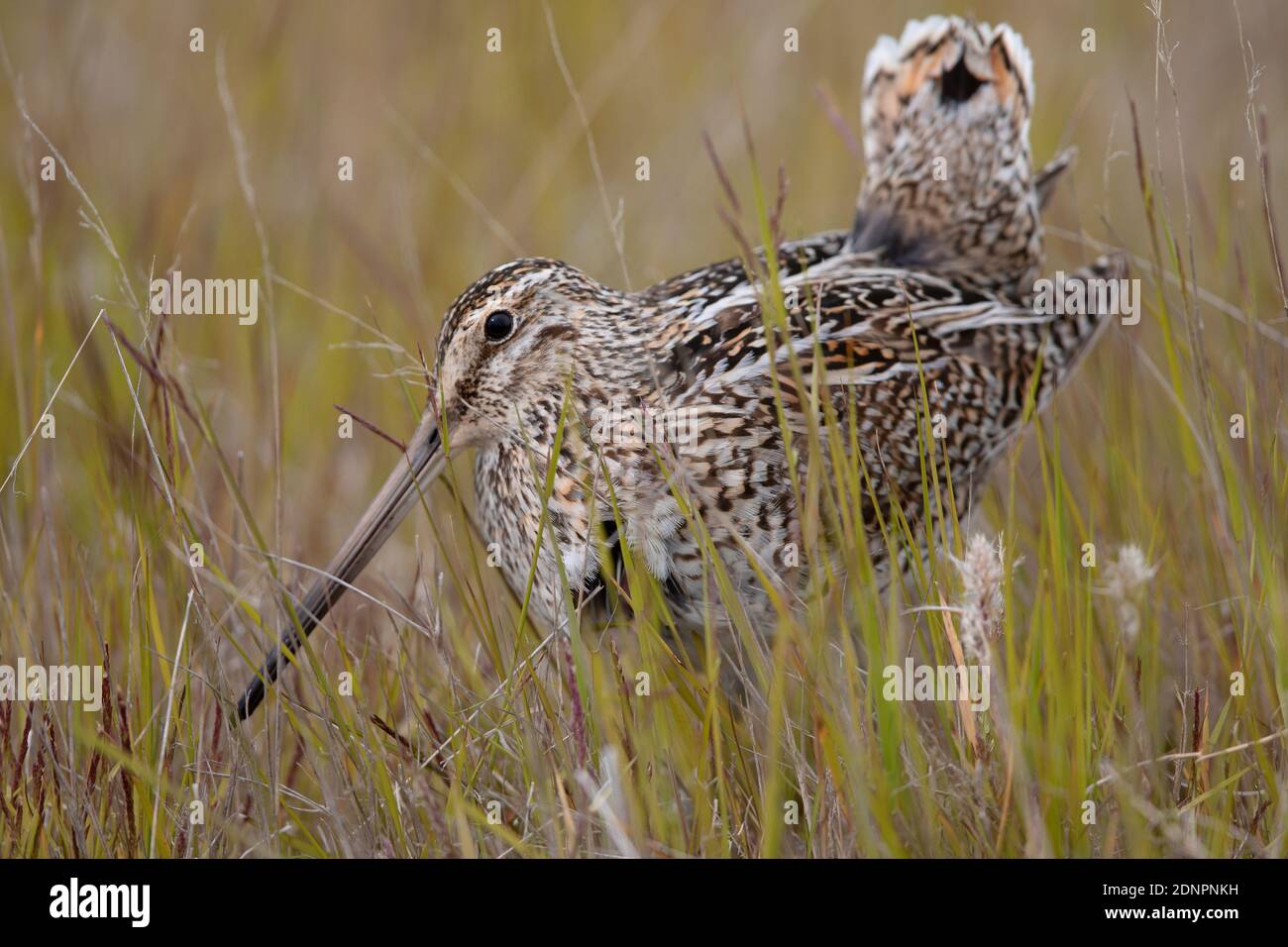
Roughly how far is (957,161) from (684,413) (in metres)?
1.67

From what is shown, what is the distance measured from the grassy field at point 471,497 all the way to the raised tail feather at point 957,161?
22 cm

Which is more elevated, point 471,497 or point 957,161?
point 957,161

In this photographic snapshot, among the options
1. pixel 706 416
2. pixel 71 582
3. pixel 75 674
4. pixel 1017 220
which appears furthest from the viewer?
pixel 1017 220

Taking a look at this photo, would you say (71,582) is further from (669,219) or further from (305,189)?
(669,219)

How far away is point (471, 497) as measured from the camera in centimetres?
422

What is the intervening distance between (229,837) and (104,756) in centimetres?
31

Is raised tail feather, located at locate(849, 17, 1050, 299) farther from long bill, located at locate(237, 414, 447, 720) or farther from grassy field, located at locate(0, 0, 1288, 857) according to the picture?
long bill, located at locate(237, 414, 447, 720)

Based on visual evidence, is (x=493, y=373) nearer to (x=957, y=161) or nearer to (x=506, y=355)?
(x=506, y=355)

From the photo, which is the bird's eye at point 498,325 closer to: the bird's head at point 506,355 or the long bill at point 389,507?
the bird's head at point 506,355

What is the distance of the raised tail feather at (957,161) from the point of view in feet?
13.3

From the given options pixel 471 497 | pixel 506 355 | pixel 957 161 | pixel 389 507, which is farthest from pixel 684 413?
pixel 957 161

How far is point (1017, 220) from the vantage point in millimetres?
4059

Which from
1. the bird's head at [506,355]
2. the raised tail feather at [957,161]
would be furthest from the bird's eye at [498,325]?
the raised tail feather at [957,161]
